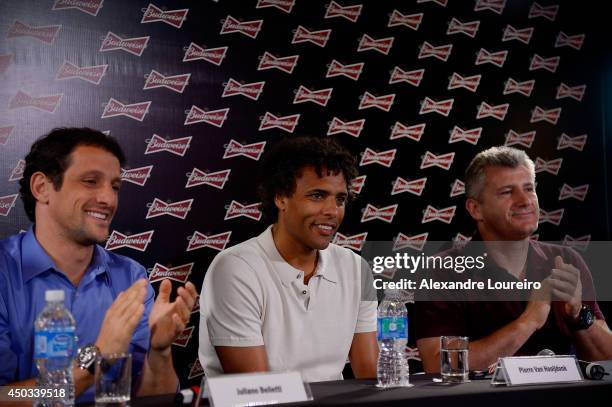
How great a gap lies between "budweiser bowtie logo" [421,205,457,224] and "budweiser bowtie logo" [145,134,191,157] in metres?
1.20

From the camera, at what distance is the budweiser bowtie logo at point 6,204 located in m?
2.61

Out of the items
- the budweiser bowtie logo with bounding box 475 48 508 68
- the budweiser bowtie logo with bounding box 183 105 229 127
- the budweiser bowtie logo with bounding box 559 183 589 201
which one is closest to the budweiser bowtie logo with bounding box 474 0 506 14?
the budweiser bowtie logo with bounding box 475 48 508 68

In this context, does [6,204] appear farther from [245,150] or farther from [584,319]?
[584,319]

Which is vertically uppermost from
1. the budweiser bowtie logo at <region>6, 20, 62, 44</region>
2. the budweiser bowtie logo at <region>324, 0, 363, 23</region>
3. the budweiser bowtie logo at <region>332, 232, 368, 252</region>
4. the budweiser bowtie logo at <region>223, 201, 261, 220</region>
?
the budweiser bowtie logo at <region>324, 0, 363, 23</region>

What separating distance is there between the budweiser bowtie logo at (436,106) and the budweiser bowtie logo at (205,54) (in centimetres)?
101

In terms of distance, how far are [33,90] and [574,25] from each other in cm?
269

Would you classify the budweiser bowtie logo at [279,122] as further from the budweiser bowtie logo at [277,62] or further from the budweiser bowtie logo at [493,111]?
the budweiser bowtie logo at [493,111]

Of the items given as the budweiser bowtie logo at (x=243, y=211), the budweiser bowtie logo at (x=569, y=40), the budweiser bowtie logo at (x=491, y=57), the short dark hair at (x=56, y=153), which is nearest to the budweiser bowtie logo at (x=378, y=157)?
the budweiser bowtie logo at (x=243, y=211)

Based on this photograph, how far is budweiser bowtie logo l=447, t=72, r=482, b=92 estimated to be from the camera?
3480 millimetres

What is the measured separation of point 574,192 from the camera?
12.0ft

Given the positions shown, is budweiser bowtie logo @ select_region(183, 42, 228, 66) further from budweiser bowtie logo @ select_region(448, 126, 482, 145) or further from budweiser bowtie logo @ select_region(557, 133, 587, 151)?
budweiser bowtie logo @ select_region(557, 133, 587, 151)

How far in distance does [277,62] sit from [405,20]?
0.72m

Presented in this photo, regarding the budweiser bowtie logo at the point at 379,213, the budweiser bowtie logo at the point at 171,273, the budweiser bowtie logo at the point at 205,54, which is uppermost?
the budweiser bowtie logo at the point at 205,54

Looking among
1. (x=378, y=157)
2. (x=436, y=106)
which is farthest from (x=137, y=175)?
(x=436, y=106)
